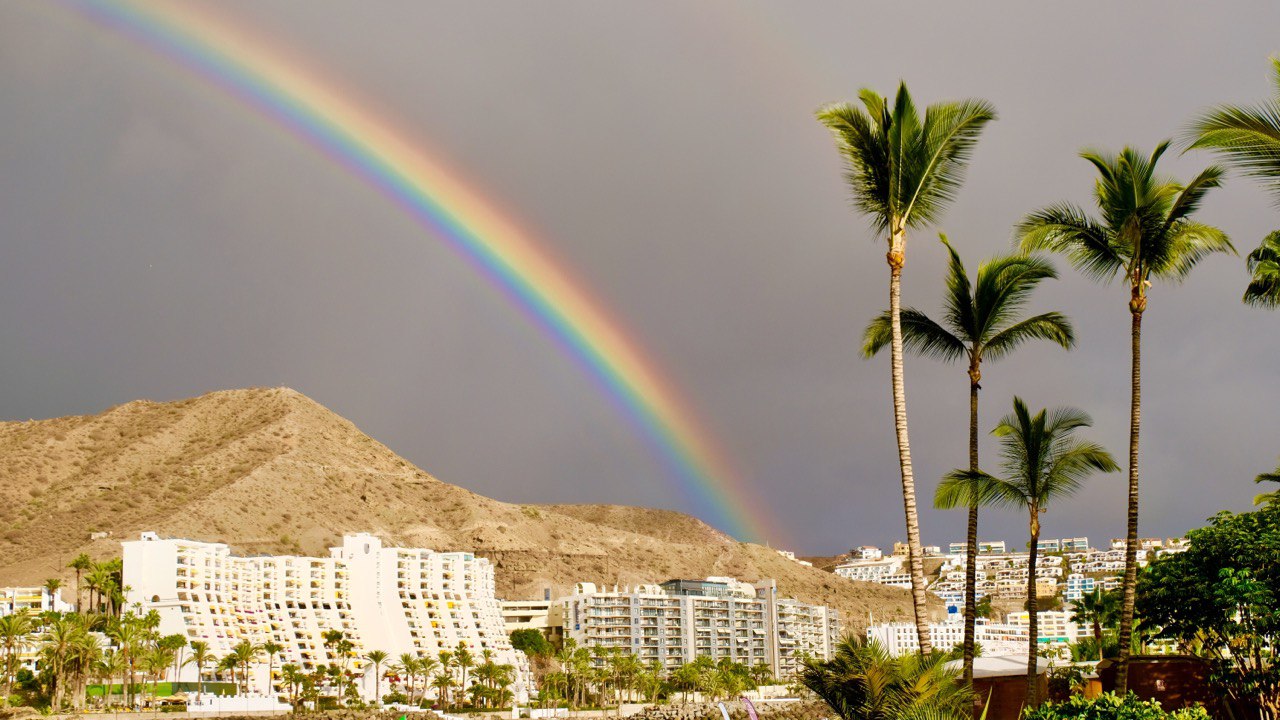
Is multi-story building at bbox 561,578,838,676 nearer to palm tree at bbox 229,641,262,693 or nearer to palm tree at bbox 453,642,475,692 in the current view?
palm tree at bbox 453,642,475,692

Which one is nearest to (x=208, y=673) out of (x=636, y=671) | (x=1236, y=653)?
(x=636, y=671)

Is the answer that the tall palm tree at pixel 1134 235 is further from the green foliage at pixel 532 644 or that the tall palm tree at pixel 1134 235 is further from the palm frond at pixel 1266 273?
the green foliage at pixel 532 644

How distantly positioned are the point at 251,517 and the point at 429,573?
114ft

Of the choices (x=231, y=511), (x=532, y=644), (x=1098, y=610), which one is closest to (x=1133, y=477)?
(x=1098, y=610)

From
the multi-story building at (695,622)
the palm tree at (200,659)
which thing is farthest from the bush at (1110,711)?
the multi-story building at (695,622)

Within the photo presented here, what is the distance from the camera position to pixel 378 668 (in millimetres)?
125688

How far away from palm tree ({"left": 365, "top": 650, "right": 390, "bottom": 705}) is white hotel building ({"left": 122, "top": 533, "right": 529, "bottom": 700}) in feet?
7.23

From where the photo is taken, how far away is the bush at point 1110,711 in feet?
46.1

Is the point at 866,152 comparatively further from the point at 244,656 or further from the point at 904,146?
the point at 244,656

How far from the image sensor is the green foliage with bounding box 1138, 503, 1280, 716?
2111cm

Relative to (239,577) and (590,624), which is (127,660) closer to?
(239,577)

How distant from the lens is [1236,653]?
21.9 meters

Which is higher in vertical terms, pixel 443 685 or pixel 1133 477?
pixel 1133 477

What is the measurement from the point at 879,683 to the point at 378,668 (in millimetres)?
117506
